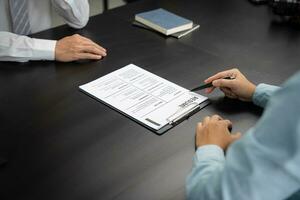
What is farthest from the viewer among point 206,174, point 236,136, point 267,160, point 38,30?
point 38,30

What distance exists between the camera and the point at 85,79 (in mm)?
1278

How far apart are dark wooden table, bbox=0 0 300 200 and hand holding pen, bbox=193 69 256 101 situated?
0.02 meters

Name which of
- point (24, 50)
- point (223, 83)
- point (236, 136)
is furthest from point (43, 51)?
point (236, 136)

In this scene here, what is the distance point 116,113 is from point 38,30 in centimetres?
74

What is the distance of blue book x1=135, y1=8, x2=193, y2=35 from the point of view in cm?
154

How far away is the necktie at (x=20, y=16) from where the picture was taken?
5.12 ft

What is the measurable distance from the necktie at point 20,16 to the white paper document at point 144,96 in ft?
1.70

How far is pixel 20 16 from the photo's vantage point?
5.17 ft

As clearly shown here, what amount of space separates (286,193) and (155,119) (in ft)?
1.61

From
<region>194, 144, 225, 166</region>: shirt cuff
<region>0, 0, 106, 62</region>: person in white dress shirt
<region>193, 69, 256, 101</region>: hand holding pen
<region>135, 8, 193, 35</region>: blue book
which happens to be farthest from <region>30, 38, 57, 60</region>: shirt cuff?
<region>194, 144, 225, 166</region>: shirt cuff

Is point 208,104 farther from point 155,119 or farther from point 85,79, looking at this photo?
point 85,79

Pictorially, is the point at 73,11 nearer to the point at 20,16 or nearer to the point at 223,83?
the point at 20,16

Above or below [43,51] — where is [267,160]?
above

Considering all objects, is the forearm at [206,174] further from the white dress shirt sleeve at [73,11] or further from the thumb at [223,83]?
the white dress shirt sleeve at [73,11]
